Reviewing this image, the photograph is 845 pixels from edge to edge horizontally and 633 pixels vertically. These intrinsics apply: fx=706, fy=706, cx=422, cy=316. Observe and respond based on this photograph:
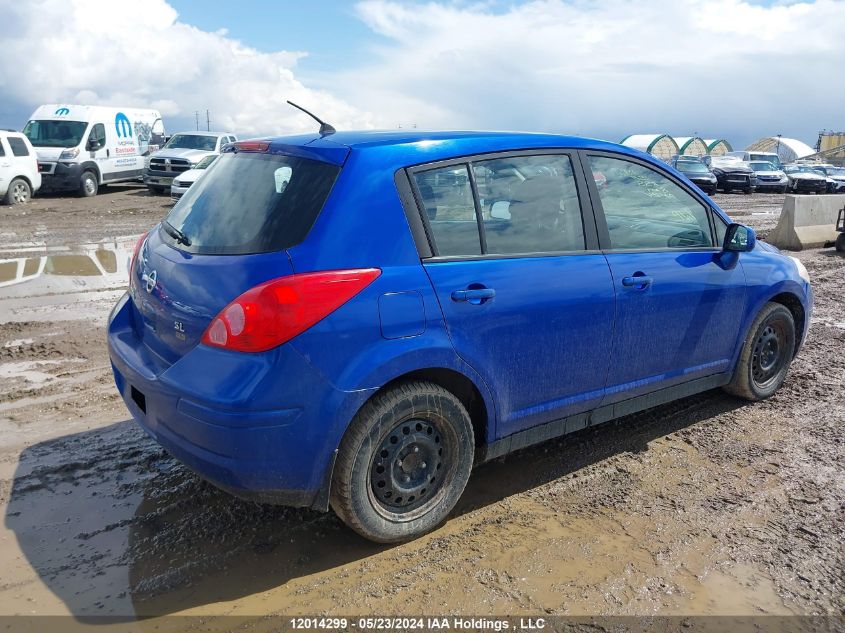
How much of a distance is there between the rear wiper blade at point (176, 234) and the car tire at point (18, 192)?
54.4 feet

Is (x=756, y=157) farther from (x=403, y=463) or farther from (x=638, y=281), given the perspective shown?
(x=403, y=463)

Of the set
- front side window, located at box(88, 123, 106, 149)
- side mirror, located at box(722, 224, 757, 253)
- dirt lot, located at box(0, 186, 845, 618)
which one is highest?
front side window, located at box(88, 123, 106, 149)

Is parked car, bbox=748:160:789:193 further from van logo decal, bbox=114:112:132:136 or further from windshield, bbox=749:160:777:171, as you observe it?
van logo decal, bbox=114:112:132:136

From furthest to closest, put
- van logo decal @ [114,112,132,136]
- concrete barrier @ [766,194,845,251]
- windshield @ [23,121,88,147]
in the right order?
1. van logo decal @ [114,112,132,136]
2. windshield @ [23,121,88,147]
3. concrete barrier @ [766,194,845,251]

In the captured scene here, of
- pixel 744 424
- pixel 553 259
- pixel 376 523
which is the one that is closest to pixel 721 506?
pixel 744 424

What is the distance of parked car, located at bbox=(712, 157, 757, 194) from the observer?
105ft

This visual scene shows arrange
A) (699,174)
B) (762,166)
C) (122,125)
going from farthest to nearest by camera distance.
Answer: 1. (762,166)
2. (699,174)
3. (122,125)

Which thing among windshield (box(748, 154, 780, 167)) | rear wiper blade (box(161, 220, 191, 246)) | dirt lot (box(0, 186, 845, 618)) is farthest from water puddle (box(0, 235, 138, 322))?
windshield (box(748, 154, 780, 167))

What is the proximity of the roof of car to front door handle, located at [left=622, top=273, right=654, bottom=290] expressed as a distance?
30.9 inches

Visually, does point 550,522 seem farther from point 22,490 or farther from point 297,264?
point 22,490

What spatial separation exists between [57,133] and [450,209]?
20.6 meters

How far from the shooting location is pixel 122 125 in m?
22.0

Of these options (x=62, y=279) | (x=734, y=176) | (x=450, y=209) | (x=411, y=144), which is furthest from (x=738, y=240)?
(x=734, y=176)

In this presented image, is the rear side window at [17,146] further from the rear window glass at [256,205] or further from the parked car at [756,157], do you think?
the parked car at [756,157]
